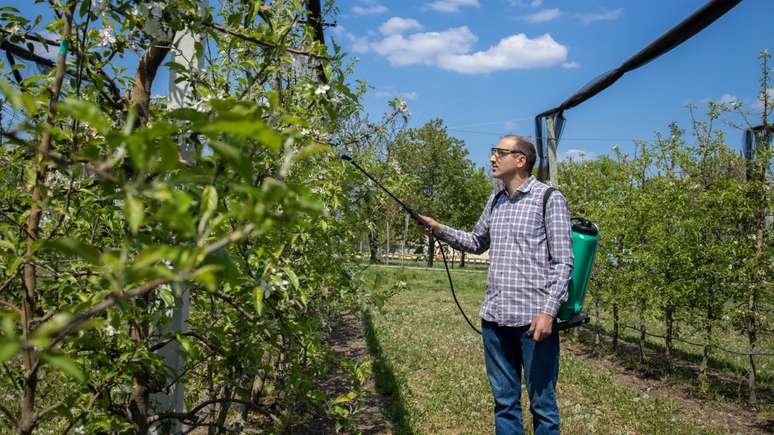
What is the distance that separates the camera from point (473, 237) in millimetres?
3605

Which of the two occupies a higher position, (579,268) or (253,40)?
(253,40)

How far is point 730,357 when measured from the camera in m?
8.20

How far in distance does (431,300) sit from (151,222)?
42.4 feet

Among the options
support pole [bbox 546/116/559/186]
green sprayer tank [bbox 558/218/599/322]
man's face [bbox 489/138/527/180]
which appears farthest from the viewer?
support pole [bbox 546/116/559/186]

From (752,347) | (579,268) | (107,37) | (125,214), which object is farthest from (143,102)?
(752,347)

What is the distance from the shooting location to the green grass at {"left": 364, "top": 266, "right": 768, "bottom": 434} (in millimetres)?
4586

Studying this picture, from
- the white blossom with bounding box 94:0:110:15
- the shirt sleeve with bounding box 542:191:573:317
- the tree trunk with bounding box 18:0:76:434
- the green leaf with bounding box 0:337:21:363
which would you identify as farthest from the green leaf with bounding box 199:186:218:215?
the shirt sleeve with bounding box 542:191:573:317

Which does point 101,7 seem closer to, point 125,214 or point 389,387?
point 125,214

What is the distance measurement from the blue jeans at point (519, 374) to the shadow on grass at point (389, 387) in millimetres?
854

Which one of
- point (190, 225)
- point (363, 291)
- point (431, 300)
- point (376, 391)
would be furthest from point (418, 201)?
point (190, 225)

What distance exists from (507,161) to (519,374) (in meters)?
1.22

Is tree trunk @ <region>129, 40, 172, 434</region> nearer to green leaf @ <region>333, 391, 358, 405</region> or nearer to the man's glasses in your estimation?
green leaf @ <region>333, 391, 358, 405</region>

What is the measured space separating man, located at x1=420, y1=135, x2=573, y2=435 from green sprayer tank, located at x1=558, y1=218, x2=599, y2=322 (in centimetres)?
15

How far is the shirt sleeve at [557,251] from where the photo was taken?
9.53 ft
